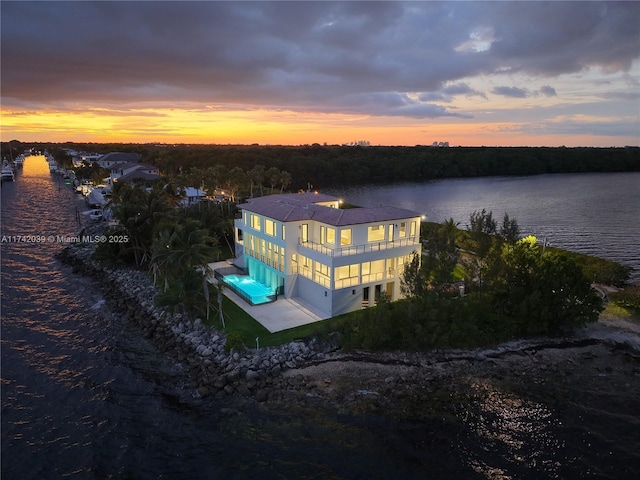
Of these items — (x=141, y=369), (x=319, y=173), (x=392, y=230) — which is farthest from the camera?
(x=319, y=173)

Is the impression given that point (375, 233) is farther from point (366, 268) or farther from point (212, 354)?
point (212, 354)

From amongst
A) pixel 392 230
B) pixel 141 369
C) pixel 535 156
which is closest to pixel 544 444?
pixel 392 230

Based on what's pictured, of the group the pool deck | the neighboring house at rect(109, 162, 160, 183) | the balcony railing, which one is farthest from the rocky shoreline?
the neighboring house at rect(109, 162, 160, 183)

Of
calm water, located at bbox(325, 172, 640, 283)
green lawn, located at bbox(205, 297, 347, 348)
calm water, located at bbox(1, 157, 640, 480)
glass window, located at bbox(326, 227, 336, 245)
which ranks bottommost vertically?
calm water, located at bbox(1, 157, 640, 480)

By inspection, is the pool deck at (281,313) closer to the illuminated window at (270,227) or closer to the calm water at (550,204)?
the illuminated window at (270,227)

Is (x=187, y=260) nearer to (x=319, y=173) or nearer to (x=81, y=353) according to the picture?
(x=81, y=353)

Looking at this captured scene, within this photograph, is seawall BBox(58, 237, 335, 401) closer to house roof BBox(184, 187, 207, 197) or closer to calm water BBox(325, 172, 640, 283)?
calm water BBox(325, 172, 640, 283)

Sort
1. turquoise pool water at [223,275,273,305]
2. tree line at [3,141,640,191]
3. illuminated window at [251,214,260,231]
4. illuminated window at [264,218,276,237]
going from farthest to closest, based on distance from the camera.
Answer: tree line at [3,141,640,191]
illuminated window at [251,214,260,231]
illuminated window at [264,218,276,237]
turquoise pool water at [223,275,273,305]
